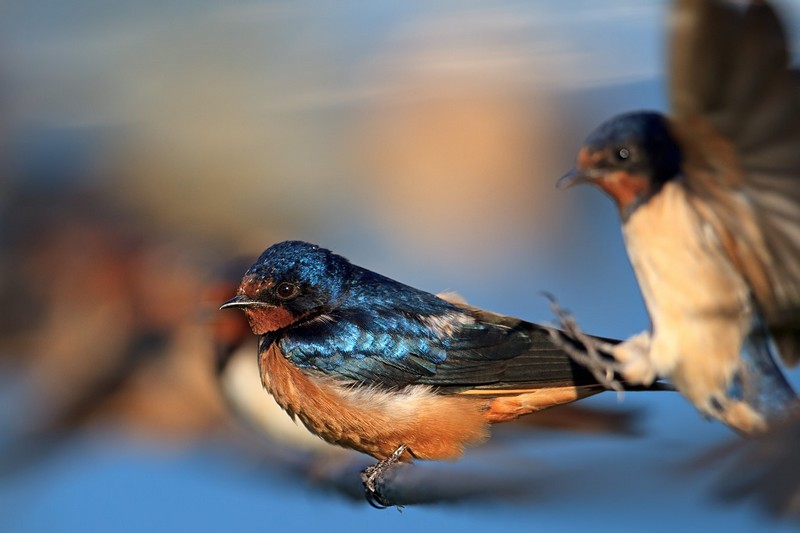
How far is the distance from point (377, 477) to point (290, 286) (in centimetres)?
17

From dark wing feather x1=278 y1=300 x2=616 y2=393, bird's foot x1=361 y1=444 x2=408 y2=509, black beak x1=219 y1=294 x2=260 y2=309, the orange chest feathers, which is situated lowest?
bird's foot x1=361 y1=444 x2=408 y2=509

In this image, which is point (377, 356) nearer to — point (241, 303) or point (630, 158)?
point (241, 303)

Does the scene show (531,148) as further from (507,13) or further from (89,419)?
(89,419)

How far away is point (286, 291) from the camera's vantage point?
2.76 ft

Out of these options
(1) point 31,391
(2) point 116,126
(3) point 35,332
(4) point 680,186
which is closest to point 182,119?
(2) point 116,126

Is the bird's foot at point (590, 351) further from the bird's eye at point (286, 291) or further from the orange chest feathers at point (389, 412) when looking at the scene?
the bird's eye at point (286, 291)

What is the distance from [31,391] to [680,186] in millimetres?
1565

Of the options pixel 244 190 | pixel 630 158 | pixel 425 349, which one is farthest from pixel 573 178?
pixel 244 190

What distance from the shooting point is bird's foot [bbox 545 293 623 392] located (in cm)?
64

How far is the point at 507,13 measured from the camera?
Result: 2834 mm

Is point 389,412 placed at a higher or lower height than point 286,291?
lower

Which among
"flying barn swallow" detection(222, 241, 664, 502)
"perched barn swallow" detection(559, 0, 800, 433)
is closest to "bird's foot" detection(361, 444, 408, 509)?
"flying barn swallow" detection(222, 241, 664, 502)

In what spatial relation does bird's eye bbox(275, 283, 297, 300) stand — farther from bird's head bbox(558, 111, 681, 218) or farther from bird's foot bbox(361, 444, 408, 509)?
bird's head bbox(558, 111, 681, 218)

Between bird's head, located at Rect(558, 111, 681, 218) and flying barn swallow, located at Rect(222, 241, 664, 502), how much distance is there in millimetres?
212
